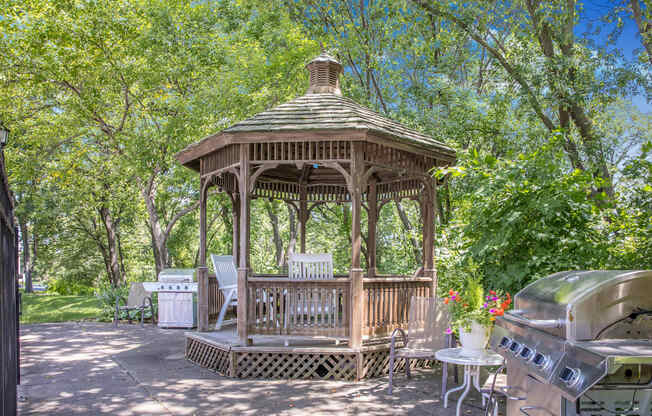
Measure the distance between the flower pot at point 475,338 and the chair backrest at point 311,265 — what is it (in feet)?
10.4

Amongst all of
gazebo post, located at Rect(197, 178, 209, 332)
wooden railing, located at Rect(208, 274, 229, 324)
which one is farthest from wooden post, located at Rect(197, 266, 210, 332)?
wooden railing, located at Rect(208, 274, 229, 324)

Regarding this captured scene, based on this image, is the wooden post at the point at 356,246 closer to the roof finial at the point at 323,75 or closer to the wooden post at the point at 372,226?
the roof finial at the point at 323,75

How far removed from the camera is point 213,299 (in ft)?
28.8

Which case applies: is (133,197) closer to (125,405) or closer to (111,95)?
(111,95)

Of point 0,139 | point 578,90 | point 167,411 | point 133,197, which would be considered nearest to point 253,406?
point 167,411

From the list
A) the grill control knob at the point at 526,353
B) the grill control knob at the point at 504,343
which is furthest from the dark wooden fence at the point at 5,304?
the grill control knob at the point at 504,343

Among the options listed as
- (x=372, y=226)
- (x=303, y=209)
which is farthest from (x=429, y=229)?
(x=303, y=209)

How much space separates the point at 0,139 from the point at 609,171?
9.29 m

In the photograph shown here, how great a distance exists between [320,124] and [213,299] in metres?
3.93

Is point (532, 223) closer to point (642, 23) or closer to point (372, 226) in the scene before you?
point (372, 226)

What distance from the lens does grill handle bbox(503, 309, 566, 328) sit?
2939 millimetres

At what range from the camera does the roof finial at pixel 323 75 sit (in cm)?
859

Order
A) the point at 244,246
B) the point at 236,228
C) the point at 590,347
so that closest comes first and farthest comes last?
the point at 590,347 < the point at 244,246 < the point at 236,228

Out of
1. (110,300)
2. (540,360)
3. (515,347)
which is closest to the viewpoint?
(540,360)
